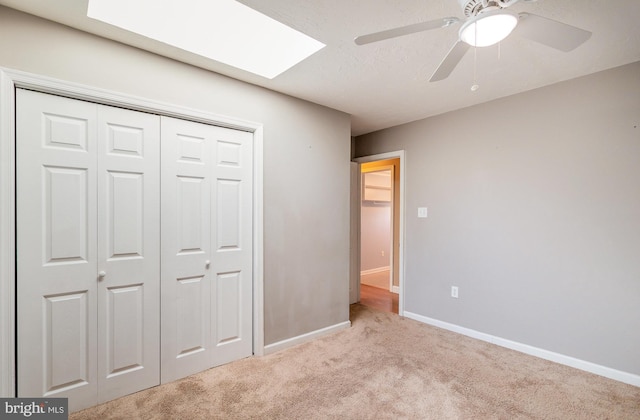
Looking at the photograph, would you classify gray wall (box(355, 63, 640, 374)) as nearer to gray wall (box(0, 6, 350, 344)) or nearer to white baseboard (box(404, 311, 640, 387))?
white baseboard (box(404, 311, 640, 387))

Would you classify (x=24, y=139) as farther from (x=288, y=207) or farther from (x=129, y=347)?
(x=288, y=207)

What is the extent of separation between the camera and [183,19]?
1.96 metres

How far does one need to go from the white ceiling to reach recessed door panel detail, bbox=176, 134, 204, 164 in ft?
1.83

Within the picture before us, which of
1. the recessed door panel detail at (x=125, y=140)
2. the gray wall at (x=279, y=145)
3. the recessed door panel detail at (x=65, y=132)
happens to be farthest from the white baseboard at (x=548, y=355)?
the recessed door panel detail at (x=65, y=132)

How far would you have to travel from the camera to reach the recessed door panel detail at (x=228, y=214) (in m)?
2.42

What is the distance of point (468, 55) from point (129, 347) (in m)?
3.13

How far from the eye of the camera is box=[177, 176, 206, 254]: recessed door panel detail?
7.31ft

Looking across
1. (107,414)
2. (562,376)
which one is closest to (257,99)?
(107,414)

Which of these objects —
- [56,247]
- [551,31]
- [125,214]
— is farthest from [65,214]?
[551,31]

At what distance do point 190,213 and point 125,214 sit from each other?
42 cm

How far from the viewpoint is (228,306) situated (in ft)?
8.12

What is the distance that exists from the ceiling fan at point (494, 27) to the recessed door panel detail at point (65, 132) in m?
1.77

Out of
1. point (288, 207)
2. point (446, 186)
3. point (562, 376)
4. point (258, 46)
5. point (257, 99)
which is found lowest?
point (562, 376)

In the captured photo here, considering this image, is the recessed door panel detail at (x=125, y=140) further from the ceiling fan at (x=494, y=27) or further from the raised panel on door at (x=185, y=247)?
the ceiling fan at (x=494, y=27)
